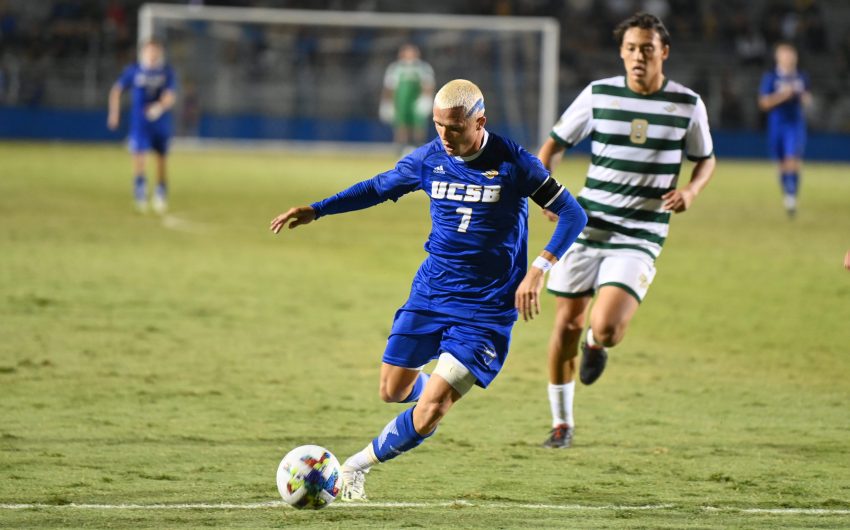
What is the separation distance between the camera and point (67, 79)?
117ft

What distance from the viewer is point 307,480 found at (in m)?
5.75

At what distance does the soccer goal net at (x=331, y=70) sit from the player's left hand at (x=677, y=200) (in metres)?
24.6

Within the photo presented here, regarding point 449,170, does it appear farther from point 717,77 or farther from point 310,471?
point 717,77

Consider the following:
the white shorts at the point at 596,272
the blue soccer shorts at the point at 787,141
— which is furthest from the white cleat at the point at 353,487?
the blue soccer shorts at the point at 787,141

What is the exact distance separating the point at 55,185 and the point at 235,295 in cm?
1156

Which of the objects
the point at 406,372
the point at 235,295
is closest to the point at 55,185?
the point at 235,295

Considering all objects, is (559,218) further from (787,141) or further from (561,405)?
(787,141)

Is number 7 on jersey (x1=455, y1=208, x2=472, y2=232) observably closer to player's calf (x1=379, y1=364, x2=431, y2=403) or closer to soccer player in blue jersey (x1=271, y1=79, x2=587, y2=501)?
soccer player in blue jersey (x1=271, y1=79, x2=587, y2=501)

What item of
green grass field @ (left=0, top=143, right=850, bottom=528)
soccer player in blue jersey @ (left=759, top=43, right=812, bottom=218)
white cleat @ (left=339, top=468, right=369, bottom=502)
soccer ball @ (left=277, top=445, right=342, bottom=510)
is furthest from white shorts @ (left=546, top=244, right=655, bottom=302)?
soccer player in blue jersey @ (left=759, top=43, right=812, bottom=218)

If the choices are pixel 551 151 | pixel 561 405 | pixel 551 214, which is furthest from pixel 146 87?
pixel 551 214

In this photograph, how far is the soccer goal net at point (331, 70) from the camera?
106 ft

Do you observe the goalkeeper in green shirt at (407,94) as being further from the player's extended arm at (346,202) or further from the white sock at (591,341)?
the player's extended arm at (346,202)

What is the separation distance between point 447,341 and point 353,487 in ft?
2.62

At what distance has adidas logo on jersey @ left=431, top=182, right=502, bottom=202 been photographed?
6059 millimetres
